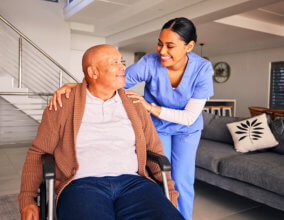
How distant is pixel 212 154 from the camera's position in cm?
253

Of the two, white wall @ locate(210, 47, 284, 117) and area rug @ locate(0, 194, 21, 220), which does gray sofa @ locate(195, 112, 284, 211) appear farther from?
white wall @ locate(210, 47, 284, 117)

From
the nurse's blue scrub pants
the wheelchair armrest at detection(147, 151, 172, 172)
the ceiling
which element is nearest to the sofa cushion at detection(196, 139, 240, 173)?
the nurse's blue scrub pants

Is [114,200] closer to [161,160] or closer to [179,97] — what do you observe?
[161,160]

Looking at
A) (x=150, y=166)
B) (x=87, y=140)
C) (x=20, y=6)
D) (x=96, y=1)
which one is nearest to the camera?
(x=87, y=140)

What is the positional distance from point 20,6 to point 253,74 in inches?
272

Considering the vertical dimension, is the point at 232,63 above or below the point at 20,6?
below

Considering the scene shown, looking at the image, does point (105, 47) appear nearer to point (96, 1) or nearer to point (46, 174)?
point (46, 174)

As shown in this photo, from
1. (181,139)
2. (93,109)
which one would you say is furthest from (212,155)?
(93,109)

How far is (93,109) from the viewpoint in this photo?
1.28m

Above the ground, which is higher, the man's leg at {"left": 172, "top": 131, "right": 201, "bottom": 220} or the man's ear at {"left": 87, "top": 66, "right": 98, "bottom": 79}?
the man's ear at {"left": 87, "top": 66, "right": 98, "bottom": 79}

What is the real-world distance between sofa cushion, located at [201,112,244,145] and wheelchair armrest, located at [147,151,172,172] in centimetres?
186

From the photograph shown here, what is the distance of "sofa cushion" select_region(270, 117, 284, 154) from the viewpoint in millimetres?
2556

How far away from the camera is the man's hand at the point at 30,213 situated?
107cm

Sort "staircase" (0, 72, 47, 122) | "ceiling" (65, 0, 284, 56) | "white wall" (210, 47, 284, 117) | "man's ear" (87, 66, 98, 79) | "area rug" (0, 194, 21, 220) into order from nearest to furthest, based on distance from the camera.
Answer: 1. "man's ear" (87, 66, 98, 79)
2. "area rug" (0, 194, 21, 220)
3. "ceiling" (65, 0, 284, 56)
4. "staircase" (0, 72, 47, 122)
5. "white wall" (210, 47, 284, 117)
